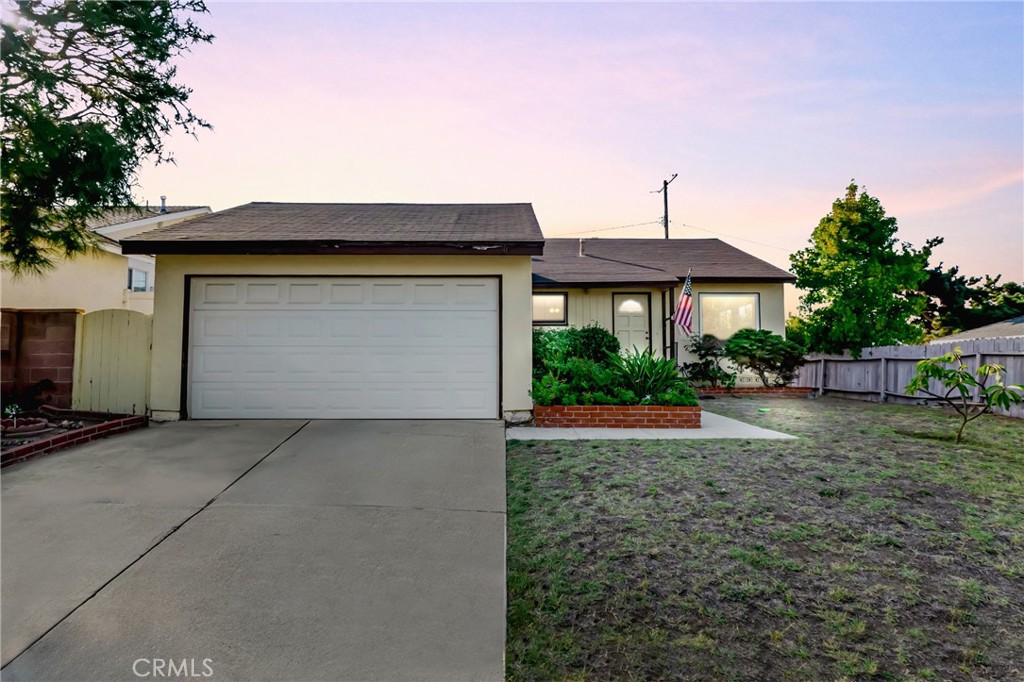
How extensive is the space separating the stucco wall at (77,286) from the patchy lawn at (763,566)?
11.6 meters

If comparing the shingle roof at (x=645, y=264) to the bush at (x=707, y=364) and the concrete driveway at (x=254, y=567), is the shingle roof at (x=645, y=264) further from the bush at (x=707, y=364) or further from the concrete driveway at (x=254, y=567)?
the concrete driveway at (x=254, y=567)

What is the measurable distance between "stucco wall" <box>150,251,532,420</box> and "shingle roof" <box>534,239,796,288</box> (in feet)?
17.5

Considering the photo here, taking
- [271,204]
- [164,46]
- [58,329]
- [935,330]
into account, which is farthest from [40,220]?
[935,330]

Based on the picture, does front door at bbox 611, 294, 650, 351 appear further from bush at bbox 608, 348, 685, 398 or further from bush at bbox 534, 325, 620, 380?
bush at bbox 608, 348, 685, 398

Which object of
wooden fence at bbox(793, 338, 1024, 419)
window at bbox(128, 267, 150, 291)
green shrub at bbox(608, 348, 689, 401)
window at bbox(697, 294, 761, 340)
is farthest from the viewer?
window at bbox(128, 267, 150, 291)

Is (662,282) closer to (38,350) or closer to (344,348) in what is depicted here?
(344,348)

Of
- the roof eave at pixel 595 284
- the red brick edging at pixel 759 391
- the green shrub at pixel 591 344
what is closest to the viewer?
the green shrub at pixel 591 344

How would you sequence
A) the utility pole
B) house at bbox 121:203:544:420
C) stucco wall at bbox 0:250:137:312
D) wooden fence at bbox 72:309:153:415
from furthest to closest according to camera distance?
the utility pole → stucco wall at bbox 0:250:137:312 → house at bbox 121:203:544:420 → wooden fence at bbox 72:309:153:415

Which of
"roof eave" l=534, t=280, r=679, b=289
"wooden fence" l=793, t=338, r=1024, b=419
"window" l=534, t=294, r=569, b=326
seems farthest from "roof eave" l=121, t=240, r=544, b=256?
"wooden fence" l=793, t=338, r=1024, b=419

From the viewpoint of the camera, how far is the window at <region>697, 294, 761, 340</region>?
561 inches

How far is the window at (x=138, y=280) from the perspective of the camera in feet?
48.3

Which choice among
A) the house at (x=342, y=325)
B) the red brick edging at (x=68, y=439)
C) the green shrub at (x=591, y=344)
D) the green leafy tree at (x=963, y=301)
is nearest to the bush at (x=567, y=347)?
the green shrub at (x=591, y=344)

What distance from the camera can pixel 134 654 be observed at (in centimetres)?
219

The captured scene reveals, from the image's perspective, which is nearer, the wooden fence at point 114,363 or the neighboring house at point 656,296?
the wooden fence at point 114,363
